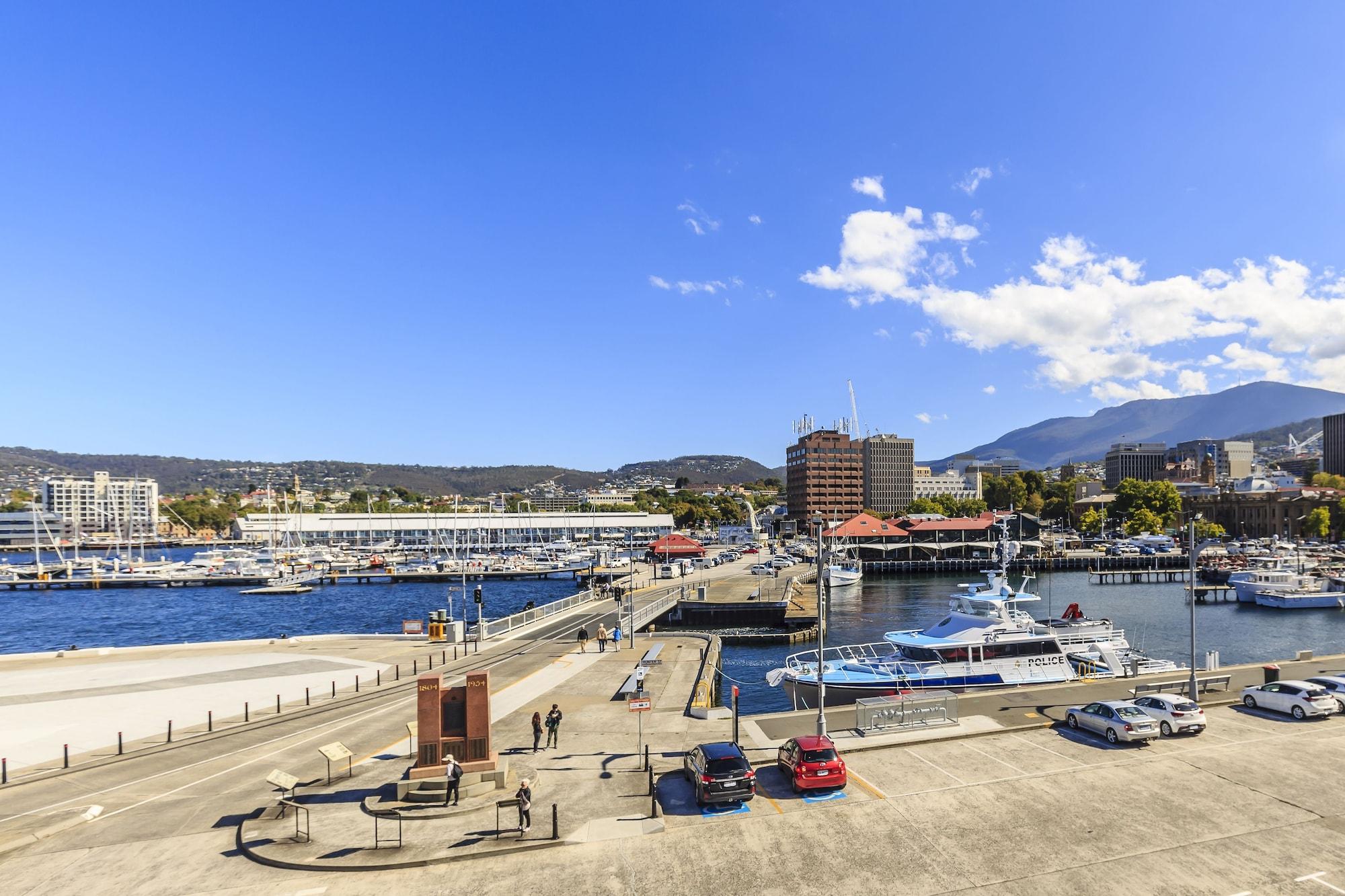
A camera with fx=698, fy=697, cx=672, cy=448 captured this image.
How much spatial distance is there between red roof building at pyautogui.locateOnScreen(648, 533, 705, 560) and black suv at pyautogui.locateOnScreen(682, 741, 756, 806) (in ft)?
354

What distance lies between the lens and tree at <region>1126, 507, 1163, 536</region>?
520 feet

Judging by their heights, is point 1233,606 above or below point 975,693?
below

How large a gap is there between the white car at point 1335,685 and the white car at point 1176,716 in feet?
21.6

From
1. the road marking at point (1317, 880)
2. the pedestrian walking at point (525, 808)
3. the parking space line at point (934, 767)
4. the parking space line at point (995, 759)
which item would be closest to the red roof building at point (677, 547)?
the parking space line at point (995, 759)

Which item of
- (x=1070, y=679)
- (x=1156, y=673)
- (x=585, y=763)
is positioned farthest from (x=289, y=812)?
(x=1156, y=673)

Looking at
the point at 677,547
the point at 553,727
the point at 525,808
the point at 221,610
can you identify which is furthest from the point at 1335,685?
the point at 221,610

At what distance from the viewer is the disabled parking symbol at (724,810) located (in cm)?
1833

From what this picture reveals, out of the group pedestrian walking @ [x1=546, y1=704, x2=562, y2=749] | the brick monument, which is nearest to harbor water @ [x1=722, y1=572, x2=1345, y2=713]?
pedestrian walking @ [x1=546, y1=704, x2=562, y2=749]

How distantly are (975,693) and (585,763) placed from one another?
18688 millimetres

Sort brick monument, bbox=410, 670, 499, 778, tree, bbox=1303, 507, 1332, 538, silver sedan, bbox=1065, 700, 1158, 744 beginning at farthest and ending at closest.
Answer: tree, bbox=1303, 507, 1332, 538 < silver sedan, bbox=1065, 700, 1158, 744 < brick monument, bbox=410, 670, 499, 778

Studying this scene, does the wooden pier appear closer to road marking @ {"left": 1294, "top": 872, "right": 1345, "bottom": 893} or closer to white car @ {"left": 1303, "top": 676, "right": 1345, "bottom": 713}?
white car @ {"left": 1303, "top": 676, "right": 1345, "bottom": 713}

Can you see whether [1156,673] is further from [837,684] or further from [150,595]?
[150,595]

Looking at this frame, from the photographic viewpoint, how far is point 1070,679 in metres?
34.6

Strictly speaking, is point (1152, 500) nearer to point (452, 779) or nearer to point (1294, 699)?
point (1294, 699)
